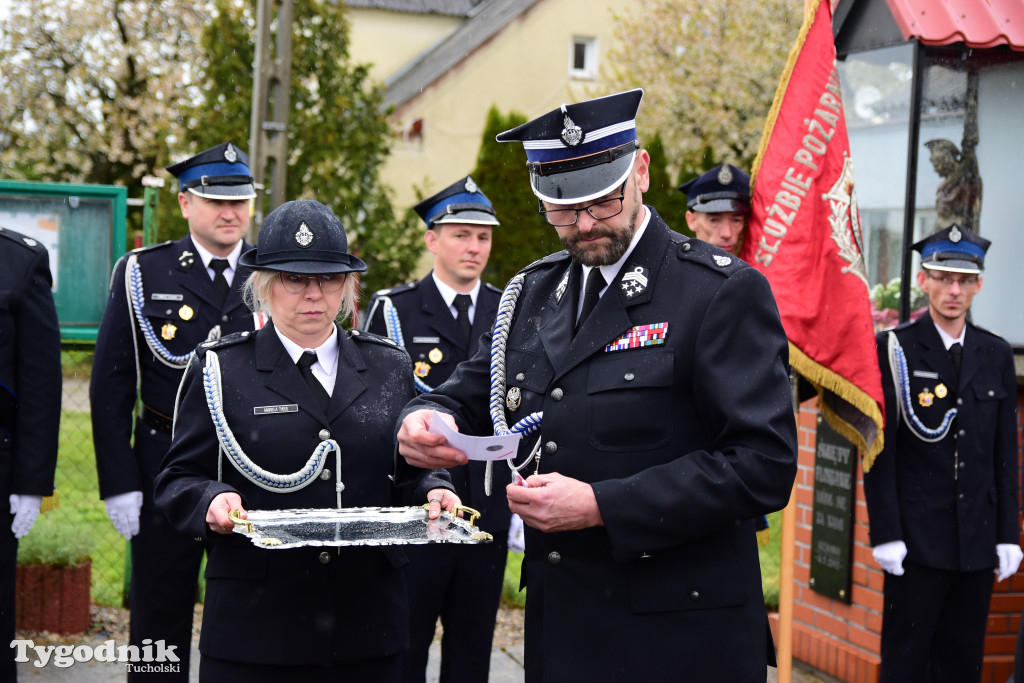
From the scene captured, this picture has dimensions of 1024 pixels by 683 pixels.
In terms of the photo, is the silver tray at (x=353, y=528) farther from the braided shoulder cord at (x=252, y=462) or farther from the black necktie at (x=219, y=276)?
the black necktie at (x=219, y=276)

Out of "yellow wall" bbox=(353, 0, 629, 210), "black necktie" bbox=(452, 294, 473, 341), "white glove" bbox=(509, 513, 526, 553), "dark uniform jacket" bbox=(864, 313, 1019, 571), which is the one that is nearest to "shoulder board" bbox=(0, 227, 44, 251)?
"black necktie" bbox=(452, 294, 473, 341)

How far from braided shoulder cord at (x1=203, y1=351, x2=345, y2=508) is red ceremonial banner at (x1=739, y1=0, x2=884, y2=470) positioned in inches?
91.7

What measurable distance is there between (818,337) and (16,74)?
18.6 metres

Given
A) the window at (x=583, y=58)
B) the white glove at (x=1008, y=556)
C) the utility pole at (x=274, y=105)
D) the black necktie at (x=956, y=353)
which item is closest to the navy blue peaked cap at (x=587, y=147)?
the black necktie at (x=956, y=353)

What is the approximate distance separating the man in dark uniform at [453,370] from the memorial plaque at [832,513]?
1791 millimetres

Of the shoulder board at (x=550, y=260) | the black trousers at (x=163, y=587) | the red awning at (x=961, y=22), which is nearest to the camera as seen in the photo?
the shoulder board at (x=550, y=260)

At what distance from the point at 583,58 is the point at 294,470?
79.3 ft

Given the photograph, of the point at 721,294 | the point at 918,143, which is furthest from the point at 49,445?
the point at 918,143

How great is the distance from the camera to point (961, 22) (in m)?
5.84

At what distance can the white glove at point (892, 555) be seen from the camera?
5.03m

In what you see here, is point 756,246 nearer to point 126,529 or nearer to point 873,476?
point 873,476

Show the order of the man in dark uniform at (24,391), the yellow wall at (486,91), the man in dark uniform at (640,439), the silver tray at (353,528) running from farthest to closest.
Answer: the yellow wall at (486,91)
the man in dark uniform at (24,391)
the silver tray at (353,528)
the man in dark uniform at (640,439)

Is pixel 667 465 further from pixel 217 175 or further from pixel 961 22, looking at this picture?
pixel 961 22

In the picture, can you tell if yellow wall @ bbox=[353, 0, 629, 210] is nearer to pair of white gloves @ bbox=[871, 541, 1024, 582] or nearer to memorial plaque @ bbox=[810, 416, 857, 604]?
memorial plaque @ bbox=[810, 416, 857, 604]
